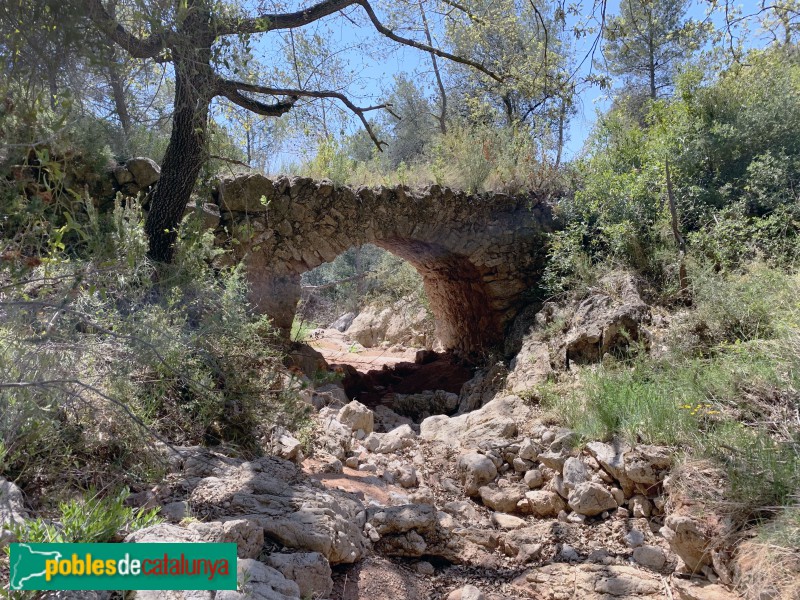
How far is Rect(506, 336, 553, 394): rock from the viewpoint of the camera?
6928 mm

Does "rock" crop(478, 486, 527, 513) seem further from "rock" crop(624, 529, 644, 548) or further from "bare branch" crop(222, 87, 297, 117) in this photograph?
"bare branch" crop(222, 87, 297, 117)

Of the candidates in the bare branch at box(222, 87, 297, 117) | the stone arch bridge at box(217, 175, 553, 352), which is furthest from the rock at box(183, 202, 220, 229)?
the bare branch at box(222, 87, 297, 117)

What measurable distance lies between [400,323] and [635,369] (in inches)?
336

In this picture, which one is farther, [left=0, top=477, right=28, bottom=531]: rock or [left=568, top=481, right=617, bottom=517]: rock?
[left=568, top=481, right=617, bottom=517]: rock

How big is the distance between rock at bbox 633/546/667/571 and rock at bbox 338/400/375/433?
297 cm

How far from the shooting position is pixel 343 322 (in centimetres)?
1683

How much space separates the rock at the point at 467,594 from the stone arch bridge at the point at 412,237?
4564 mm

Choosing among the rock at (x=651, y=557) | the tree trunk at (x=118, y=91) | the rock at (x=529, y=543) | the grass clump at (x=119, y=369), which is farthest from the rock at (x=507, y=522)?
the tree trunk at (x=118, y=91)

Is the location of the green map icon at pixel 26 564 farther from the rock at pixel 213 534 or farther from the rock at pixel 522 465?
the rock at pixel 522 465

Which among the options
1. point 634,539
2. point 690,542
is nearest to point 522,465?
point 634,539

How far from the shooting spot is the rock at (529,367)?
273 inches

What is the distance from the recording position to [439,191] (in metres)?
Answer: 8.44

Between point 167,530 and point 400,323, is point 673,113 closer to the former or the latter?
point 400,323

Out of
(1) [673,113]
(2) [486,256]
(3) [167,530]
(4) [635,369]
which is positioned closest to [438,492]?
(4) [635,369]
